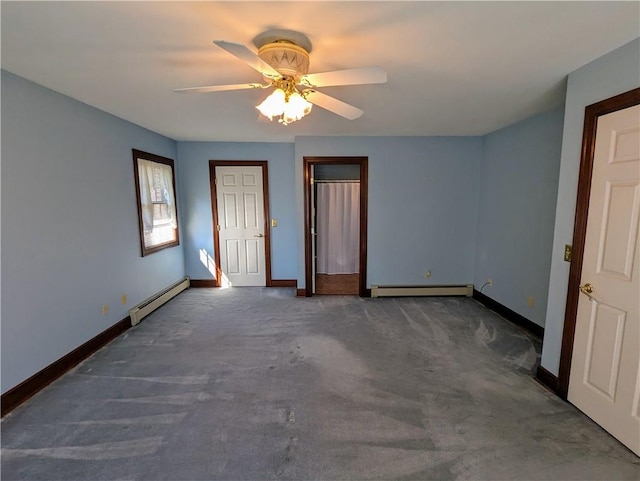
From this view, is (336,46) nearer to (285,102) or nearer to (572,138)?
(285,102)

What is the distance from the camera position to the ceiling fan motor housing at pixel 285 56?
1.58 metres

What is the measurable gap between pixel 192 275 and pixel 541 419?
4.62 m

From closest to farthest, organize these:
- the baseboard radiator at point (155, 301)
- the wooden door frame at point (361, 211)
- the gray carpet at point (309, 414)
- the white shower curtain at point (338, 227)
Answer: the gray carpet at point (309, 414) < the baseboard radiator at point (155, 301) < the wooden door frame at point (361, 211) < the white shower curtain at point (338, 227)

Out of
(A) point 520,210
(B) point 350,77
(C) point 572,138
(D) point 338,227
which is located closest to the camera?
(B) point 350,77

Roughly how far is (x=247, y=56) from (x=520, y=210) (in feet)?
11.1

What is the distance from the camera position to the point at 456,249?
14.3ft

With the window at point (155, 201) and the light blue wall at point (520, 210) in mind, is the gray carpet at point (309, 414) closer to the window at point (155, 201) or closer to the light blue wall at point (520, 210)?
the light blue wall at point (520, 210)

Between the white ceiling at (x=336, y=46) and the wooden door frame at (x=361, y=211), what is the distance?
4.53 ft

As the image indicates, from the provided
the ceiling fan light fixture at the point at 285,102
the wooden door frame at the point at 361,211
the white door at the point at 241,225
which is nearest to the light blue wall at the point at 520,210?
the wooden door frame at the point at 361,211

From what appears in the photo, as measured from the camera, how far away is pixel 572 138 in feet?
6.66

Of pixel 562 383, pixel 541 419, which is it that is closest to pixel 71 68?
pixel 541 419

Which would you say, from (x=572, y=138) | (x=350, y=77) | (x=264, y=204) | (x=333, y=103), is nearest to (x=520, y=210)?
(x=572, y=138)

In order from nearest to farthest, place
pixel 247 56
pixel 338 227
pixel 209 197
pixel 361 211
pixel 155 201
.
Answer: pixel 247 56, pixel 155 201, pixel 361 211, pixel 209 197, pixel 338 227

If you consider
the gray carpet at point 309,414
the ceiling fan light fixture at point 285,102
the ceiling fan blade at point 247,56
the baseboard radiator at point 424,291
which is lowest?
the gray carpet at point 309,414
